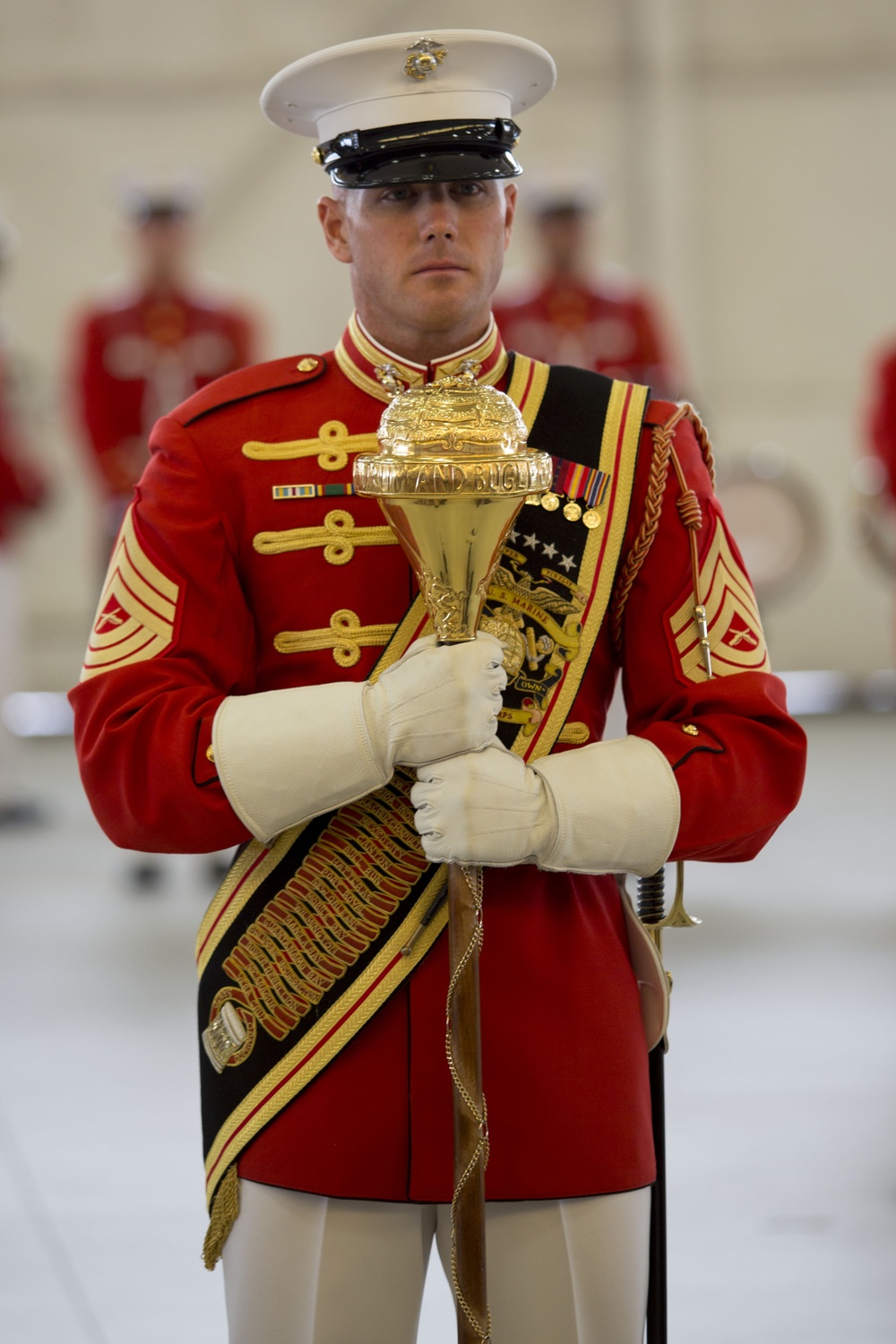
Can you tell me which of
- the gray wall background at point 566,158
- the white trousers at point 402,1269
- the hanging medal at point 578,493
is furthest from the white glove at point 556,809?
the gray wall background at point 566,158

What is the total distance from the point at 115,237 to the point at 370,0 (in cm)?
165

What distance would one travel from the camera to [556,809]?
156cm

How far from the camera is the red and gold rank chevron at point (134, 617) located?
5.46ft

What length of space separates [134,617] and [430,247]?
17.4 inches

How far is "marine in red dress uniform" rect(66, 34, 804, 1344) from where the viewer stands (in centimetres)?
161

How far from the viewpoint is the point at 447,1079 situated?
1668mm

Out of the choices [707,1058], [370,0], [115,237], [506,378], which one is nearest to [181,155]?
[115,237]

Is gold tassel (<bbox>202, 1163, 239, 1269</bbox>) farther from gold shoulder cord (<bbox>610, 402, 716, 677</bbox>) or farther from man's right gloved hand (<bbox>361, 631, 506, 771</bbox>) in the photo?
gold shoulder cord (<bbox>610, 402, 716, 677</bbox>)

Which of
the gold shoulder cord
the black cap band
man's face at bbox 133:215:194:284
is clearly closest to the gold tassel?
the gold shoulder cord

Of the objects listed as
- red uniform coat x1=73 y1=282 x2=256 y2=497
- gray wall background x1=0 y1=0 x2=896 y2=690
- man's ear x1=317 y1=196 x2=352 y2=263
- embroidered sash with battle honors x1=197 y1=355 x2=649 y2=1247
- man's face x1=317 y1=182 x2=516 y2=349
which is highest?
gray wall background x1=0 y1=0 x2=896 y2=690

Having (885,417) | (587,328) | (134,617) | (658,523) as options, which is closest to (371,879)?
(134,617)

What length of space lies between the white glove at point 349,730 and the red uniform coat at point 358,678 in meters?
0.03

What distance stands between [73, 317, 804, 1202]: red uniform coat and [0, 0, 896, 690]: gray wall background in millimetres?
6815

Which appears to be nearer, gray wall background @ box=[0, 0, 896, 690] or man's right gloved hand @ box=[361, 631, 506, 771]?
man's right gloved hand @ box=[361, 631, 506, 771]
